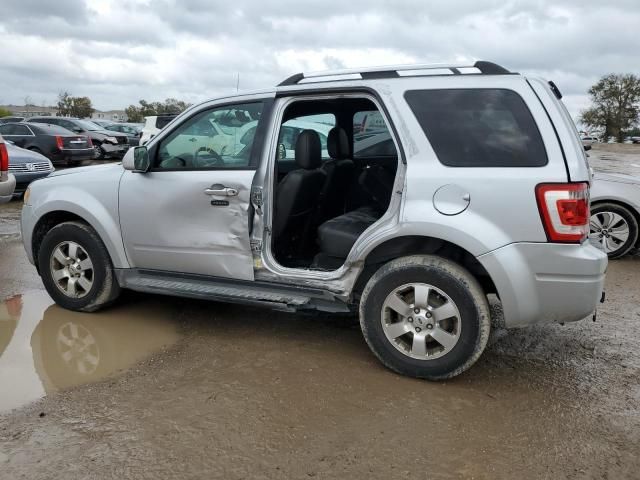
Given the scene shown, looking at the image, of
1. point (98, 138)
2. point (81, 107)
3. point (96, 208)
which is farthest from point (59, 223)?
point (81, 107)

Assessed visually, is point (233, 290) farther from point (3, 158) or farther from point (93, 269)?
point (3, 158)

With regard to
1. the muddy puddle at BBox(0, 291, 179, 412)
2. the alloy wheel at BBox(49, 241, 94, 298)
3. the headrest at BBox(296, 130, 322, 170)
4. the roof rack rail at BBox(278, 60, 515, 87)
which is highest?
the roof rack rail at BBox(278, 60, 515, 87)

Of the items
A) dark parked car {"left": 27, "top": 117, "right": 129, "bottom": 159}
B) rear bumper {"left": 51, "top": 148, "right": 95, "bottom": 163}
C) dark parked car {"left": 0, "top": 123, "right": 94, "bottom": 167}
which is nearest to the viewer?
dark parked car {"left": 0, "top": 123, "right": 94, "bottom": 167}

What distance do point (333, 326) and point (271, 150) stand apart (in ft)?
4.99

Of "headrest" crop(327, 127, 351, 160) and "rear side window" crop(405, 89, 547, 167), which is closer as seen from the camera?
"rear side window" crop(405, 89, 547, 167)

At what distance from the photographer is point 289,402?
3205 mm

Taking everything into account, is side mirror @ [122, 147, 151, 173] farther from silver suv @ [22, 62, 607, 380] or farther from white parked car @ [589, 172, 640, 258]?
white parked car @ [589, 172, 640, 258]

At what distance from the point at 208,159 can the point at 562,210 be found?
2.42 metres

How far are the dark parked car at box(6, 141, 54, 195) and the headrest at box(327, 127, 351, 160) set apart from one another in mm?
7815

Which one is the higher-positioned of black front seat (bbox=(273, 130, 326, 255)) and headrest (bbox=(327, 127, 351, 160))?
headrest (bbox=(327, 127, 351, 160))

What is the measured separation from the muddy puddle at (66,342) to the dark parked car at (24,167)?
243 inches

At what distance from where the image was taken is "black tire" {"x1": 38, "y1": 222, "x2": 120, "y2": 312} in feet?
A: 14.3

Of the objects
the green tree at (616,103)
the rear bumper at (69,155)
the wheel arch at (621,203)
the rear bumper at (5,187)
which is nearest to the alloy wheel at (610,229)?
the wheel arch at (621,203)

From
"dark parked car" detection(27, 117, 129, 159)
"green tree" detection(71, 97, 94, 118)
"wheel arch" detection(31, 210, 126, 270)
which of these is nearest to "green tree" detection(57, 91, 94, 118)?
"green tree" detection(71, 97, 94, 118)
